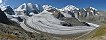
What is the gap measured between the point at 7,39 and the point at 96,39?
26237 mm

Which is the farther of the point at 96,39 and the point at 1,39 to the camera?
the point at 96,39

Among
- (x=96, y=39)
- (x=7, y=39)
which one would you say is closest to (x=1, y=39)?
(x=7, y=39)

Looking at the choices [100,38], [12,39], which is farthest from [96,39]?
[12,39]

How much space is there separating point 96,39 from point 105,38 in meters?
2.36

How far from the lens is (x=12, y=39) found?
59.4m

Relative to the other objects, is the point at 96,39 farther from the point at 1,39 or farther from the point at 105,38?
the point at 1,39

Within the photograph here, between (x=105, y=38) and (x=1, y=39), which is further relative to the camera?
(x=105, y=38)

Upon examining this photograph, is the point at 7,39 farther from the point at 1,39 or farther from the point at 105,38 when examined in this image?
the point at 105,38

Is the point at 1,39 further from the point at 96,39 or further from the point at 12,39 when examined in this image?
the point at 96,39

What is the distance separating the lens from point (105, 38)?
73500 mm

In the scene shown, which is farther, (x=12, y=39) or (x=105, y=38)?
(x=105, y=38)

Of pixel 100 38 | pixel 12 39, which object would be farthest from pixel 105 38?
pixel 12 39

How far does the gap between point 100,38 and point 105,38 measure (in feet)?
4.28

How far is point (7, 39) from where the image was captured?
5825 cm
